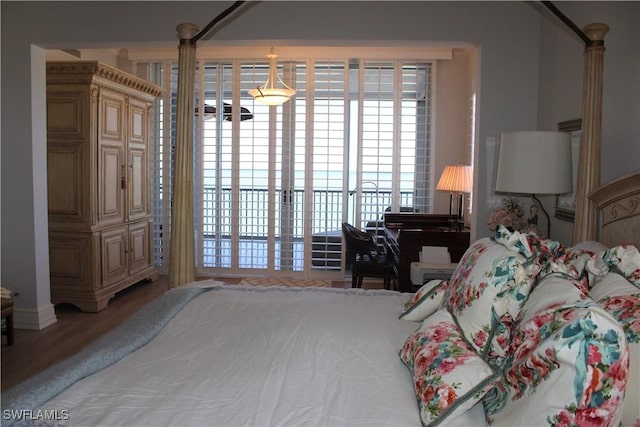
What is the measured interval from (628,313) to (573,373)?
313 millimetres

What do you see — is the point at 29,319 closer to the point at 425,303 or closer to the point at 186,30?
the point at 186,30

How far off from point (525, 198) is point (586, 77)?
1.30 m

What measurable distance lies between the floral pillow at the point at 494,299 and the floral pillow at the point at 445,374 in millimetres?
57

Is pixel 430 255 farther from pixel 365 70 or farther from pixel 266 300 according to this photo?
pixel 365 70

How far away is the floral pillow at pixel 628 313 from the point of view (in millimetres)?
1195

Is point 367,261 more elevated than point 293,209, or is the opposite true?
point 293,209

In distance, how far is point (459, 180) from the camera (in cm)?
494

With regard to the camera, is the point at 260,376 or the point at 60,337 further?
the point at 60,337

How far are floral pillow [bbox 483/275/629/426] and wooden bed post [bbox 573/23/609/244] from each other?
127cm

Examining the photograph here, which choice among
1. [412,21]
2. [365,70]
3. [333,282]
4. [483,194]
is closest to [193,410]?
[483,194]

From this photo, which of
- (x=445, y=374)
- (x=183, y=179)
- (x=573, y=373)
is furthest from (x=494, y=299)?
(x=183, y=179)

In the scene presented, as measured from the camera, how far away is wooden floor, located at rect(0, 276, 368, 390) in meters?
3.45

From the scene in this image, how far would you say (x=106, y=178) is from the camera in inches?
192

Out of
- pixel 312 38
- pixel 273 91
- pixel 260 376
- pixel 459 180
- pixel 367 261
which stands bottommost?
pixel 367 261
